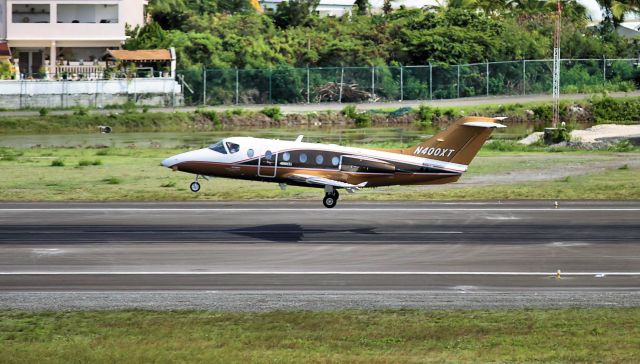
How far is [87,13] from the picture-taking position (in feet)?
320

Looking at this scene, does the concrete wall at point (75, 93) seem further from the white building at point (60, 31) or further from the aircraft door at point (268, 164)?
the aircraft door at point (268, 164)

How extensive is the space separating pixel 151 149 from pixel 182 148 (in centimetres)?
183

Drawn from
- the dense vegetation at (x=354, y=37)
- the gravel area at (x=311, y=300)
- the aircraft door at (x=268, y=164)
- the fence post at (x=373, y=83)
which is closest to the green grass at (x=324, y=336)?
the gravel area at (x=311, y=300)

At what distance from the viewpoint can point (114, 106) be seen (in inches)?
3369

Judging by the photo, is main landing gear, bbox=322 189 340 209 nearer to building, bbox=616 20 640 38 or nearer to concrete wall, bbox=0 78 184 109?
concrete wall, bbox=0 78 184 109

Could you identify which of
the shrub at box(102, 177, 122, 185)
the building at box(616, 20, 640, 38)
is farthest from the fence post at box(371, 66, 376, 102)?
the shrub at box(102, 177, 122, 185)

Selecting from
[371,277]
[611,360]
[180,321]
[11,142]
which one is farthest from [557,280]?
[11,142]

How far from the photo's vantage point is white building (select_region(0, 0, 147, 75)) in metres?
94.1

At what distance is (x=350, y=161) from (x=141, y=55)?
5480 cm

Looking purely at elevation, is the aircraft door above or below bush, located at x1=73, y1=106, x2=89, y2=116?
below

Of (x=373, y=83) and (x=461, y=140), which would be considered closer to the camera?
(x=461, y=140)

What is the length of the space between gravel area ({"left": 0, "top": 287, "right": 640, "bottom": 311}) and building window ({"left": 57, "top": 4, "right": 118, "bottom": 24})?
2829 inches

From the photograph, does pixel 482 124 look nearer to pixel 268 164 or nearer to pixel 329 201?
pixel 329 201

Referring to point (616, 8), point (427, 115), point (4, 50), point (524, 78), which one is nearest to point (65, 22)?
point (4, 50)
